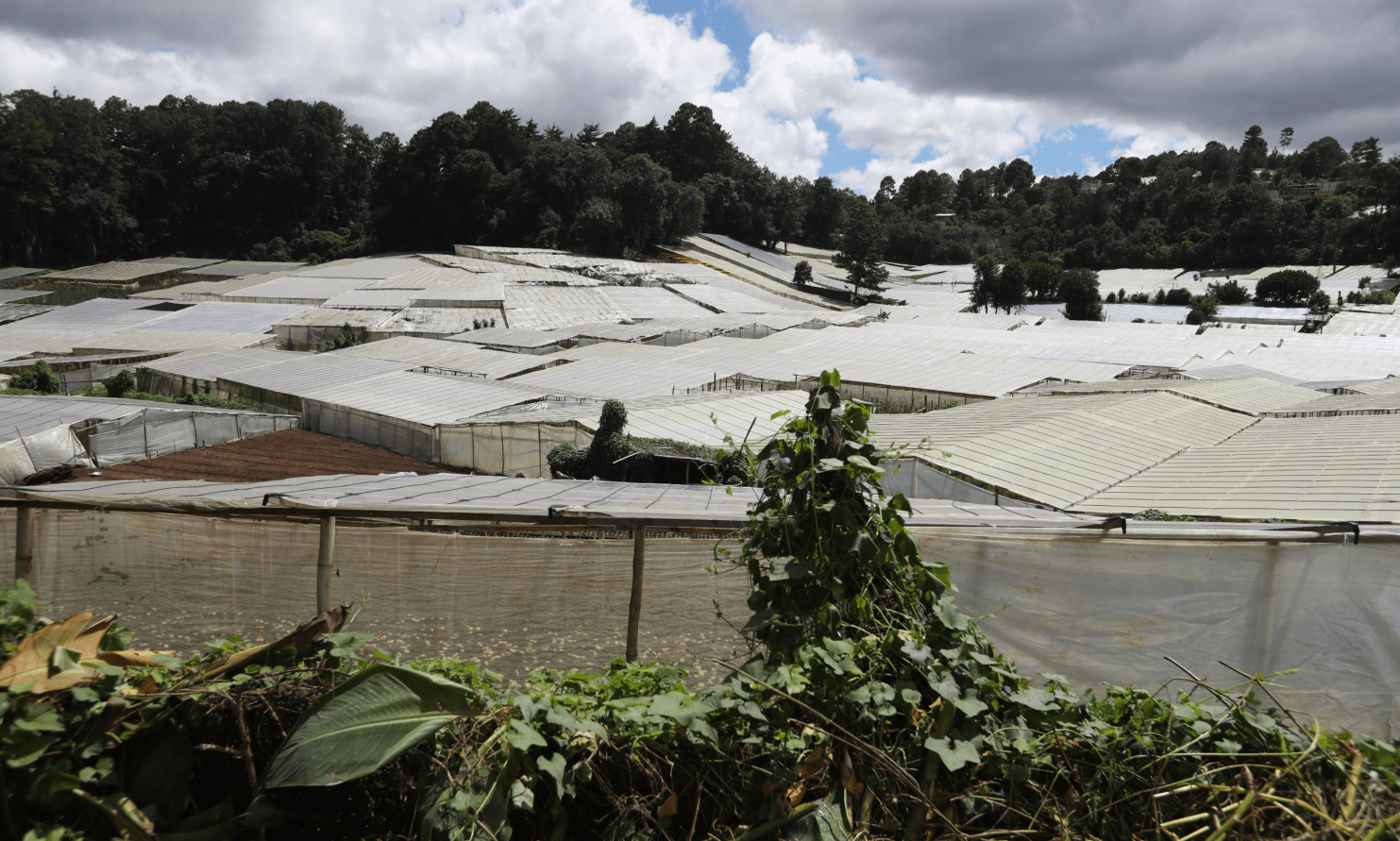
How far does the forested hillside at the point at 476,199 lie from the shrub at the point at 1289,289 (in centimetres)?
1474

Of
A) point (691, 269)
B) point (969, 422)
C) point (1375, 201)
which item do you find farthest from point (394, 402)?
point (1375, 201)

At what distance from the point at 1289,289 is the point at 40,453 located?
5743cm

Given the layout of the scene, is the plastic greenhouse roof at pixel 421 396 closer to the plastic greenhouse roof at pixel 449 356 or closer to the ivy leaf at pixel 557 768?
the plastic greenhouse roof at pixel 449 356

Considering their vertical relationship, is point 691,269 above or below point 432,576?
above

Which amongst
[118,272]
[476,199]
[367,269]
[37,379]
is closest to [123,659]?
[37,379]

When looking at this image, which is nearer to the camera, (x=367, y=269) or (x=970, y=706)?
(x=970, y=706)

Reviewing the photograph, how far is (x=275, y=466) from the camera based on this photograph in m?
14.3

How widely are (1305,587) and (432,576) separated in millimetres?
3663

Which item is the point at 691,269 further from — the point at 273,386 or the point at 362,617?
the point at 362,617

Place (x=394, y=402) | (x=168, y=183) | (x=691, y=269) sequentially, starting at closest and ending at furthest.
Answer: (x=394, y=402)
(x=691, y=269)
(x=168, y=183)

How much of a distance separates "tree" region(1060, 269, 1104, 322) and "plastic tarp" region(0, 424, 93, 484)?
1792 inches

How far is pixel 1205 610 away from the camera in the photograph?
318cm

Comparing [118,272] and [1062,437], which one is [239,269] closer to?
[118,272]

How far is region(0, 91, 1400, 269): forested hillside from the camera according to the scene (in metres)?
60.4
